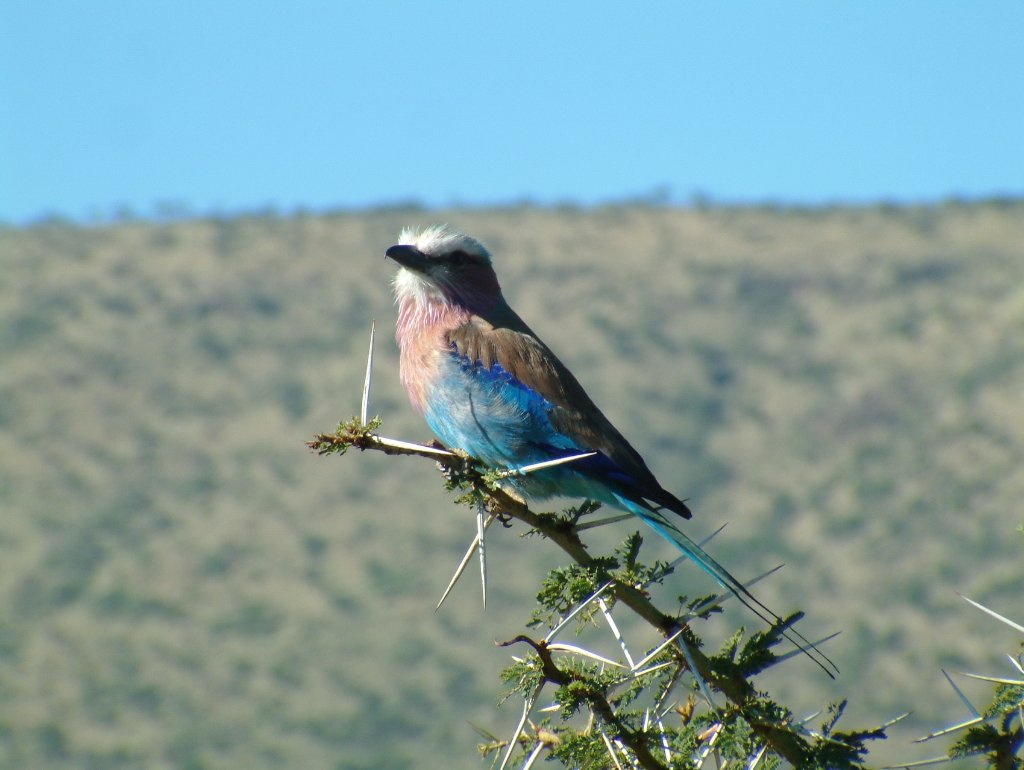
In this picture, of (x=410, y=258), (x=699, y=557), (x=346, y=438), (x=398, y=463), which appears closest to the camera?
(x=346, y=438)

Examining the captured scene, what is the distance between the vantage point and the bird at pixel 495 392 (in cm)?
541

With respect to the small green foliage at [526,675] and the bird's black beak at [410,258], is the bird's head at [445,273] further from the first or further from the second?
the small green foliage at [526,675]

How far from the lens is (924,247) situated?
140 feet

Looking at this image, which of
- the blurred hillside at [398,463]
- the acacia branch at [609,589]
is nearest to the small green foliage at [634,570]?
the acacia branch at [609,589]

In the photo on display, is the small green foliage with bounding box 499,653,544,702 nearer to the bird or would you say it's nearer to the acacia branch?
the acacia branch

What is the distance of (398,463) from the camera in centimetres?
3294

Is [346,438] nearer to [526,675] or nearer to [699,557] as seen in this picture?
[526,675]

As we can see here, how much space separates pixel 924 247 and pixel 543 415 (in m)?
39.2

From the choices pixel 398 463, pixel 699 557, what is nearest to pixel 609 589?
pixel 699 557

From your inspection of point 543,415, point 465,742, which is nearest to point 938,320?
point 465,742

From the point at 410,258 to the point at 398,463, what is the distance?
2660cm

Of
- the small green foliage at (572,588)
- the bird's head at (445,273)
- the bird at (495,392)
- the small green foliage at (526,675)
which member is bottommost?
the small green foliage at (526,675)

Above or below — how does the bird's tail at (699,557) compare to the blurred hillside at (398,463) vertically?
below

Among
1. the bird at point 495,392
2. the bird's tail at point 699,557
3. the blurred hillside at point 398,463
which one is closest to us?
the bird's tail at point 699,557
